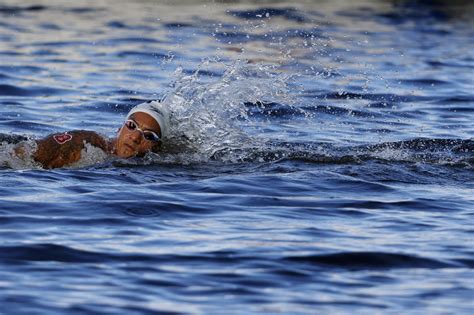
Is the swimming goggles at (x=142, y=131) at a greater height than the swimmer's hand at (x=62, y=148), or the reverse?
the swimming goggles at (x=142, y=131)

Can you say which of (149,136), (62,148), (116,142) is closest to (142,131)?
(149,136)

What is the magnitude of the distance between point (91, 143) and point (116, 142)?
0.24 metres

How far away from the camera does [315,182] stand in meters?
11.6

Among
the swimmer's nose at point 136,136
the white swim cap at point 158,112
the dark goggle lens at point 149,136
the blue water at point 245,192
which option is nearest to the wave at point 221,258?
the blue water at point 245,192

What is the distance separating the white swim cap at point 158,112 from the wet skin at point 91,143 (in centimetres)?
6

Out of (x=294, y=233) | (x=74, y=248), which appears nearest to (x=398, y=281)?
(x=294, y=233)

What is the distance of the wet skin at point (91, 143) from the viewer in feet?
40.3

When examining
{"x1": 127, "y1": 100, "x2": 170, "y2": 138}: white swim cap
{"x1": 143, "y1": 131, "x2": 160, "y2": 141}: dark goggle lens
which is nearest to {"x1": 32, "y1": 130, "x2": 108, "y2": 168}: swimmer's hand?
{"x1": 143, "y1": 131, "x2": 160, "y2": 141}: dark goggle lens

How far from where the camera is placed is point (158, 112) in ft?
42.8

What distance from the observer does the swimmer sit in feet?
40.3

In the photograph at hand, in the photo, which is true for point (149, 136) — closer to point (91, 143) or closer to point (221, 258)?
point (91, 143)

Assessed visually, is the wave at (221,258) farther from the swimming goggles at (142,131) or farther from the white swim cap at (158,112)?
the white swim cap at (158,112)

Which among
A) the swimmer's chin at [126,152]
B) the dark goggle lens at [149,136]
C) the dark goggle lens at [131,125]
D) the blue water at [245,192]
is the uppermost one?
the dark goggle lens at [131,125]

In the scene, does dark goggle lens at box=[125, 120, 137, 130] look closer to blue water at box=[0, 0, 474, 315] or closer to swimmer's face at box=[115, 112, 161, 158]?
swimmer's face at box=[115, 112, 161, 158]
